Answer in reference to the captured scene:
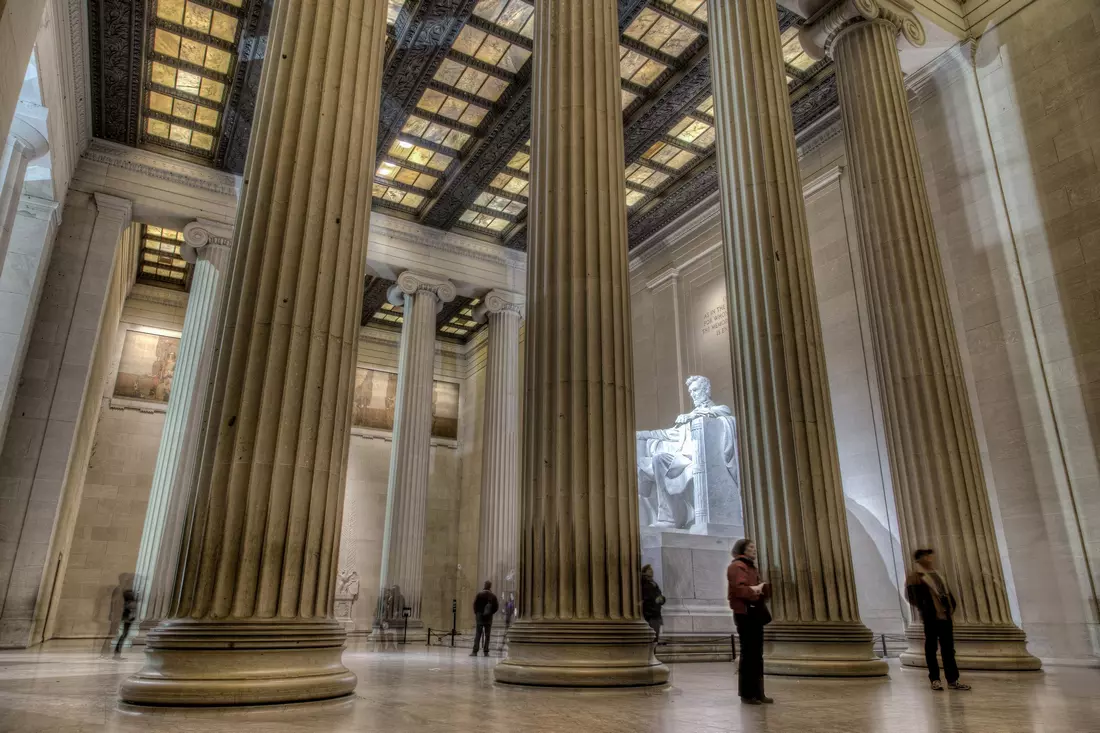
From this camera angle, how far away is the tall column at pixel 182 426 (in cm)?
1380

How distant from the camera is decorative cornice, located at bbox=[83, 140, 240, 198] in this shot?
16.6 metres

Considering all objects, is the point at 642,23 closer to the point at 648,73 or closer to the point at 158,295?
the point at 648,73

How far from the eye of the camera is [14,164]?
39.6ft

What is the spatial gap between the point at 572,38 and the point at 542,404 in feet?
13.2

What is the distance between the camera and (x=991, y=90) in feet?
43.3

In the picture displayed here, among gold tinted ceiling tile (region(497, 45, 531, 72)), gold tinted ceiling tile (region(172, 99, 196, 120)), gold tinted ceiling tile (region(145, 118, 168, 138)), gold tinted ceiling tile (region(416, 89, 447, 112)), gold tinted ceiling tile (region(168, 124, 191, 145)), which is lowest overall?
gold tinted ceiling tile (region(145, 118, 168, 138))

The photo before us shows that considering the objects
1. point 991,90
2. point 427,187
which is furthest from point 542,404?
point 427,187

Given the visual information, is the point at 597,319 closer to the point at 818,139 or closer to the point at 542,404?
the point at 542,404

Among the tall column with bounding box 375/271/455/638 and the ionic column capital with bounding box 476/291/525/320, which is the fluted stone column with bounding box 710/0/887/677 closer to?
the tall column with bounding box 375/271/455/638

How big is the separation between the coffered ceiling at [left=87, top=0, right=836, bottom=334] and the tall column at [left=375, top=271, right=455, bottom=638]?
266 centimetres

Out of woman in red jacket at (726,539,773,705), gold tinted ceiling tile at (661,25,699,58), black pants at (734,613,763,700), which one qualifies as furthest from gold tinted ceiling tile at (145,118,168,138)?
black pants at (734,613,763,700)

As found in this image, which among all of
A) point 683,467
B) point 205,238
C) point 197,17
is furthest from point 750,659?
point 205,238

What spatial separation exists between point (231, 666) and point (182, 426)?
1215 centimetres

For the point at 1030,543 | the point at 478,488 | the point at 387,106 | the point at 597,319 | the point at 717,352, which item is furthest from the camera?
the point at 478,488
